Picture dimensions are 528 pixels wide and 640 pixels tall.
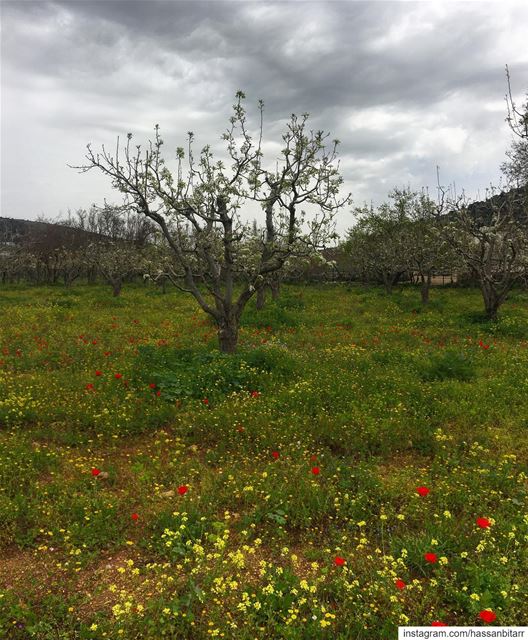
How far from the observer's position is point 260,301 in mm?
22797

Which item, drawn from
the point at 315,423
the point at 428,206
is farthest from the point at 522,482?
the point at 428,206

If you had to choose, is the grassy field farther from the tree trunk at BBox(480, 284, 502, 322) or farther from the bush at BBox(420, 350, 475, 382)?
the tree trunk at BBox(480, 284, 502, 322)

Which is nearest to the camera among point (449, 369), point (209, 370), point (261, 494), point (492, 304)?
point (261, 494)

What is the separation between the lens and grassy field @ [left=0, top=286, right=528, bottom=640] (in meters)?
4.15

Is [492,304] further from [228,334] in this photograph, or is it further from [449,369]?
[228,334]

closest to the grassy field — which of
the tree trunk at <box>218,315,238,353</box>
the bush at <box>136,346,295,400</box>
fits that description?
the bush at <box>136,346,295,400</box>

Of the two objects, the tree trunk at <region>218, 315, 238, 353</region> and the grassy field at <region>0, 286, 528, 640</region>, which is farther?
the tree trunk at <region>218, 315, 238, 353</region>

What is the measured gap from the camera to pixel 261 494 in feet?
19.6

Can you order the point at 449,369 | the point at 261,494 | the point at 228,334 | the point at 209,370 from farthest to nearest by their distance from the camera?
the point at 228,334 < the point at 449,369 < the point at 209,370 < the point at 261,494

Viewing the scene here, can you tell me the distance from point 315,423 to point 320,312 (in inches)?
590

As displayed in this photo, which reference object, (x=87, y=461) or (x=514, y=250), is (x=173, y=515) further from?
(x=514, y=250)

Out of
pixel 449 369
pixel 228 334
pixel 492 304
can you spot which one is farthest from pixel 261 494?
pixel 492 304

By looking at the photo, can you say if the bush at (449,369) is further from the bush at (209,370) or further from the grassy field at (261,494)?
the bush at (209,370)

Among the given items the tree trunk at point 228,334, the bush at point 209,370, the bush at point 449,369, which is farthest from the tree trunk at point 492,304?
the tree trunk at point 228,334
